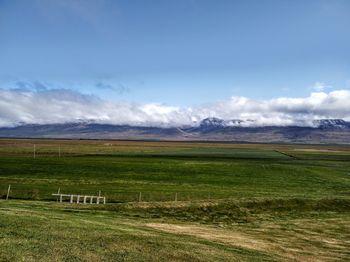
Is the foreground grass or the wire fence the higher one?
the foreground grass

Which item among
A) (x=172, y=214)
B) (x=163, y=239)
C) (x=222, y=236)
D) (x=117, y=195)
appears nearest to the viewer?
(x=163, y=239)

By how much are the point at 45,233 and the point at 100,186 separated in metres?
48.1

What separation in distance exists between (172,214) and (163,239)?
20019mm

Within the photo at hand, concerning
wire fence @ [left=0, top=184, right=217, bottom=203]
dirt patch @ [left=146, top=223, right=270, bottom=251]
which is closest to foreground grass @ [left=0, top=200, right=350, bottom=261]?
dirt patch @ [left=146, top=223, right=270, bottom=251]

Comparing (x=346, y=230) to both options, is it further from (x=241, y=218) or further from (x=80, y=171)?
(x=80, y=171)

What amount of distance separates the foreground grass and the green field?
8 cm

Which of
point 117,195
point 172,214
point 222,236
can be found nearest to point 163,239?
point 222,236

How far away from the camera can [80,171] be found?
94.6 metres

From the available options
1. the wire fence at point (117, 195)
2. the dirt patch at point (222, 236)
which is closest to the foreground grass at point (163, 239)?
the dirt patch at point (222, 236)

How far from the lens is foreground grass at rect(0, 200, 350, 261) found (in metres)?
22.8

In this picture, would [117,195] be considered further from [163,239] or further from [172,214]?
[163,239]

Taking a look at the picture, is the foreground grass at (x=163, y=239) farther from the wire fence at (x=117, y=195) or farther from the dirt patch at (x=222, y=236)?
the wire fence at (x=117, y=195)

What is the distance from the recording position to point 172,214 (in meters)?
49.0

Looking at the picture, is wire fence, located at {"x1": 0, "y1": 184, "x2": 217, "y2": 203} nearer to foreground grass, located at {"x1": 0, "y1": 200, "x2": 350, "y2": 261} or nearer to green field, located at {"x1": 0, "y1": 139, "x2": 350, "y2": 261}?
green field, located at {"x1": 0, "y1": 139, "x2": 350, "y2": 261}
